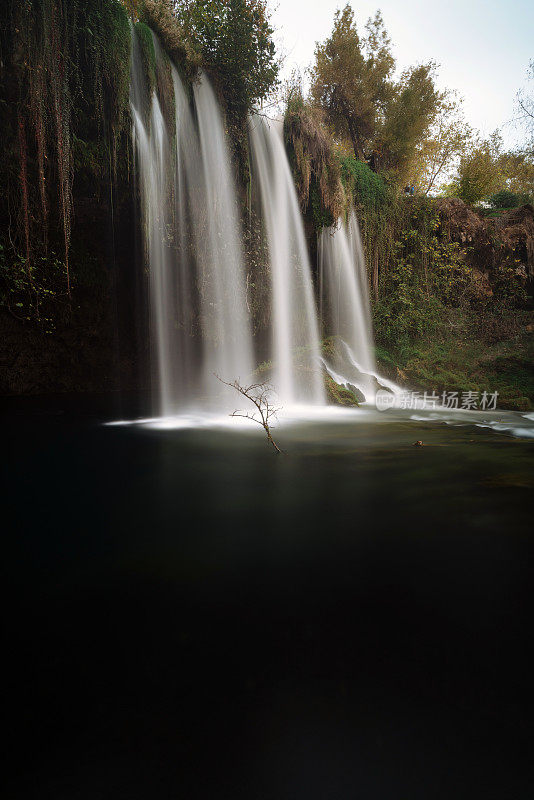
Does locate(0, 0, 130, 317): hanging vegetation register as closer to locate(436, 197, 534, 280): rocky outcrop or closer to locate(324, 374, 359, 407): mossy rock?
locate(324, 374, 359, 407): mossy rock

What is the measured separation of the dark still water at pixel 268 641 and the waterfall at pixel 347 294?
423 inches

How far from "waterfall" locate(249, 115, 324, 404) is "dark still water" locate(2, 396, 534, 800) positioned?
7.44 m

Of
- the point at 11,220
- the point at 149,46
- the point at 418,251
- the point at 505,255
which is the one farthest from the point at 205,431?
the point at 505,255

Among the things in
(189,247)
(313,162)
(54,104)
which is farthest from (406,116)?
(54,104)

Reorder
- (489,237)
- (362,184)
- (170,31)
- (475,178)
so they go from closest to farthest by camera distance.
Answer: (170,31), (362,184), (489,237), (475,178)

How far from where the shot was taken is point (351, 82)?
21750mm

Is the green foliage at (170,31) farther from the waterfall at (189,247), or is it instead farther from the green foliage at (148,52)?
the waterfall at (189,247)

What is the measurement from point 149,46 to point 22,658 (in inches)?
469

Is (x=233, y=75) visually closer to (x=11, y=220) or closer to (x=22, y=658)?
(x=11, y=220)

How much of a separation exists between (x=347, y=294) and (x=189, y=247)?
20.0 ft

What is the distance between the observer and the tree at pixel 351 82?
71.1 ft

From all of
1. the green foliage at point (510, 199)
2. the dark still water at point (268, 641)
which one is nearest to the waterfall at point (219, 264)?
the dark still water at point (268, 641)

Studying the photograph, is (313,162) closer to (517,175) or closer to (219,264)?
(219,264)

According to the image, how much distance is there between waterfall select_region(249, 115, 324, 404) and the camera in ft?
38.7
